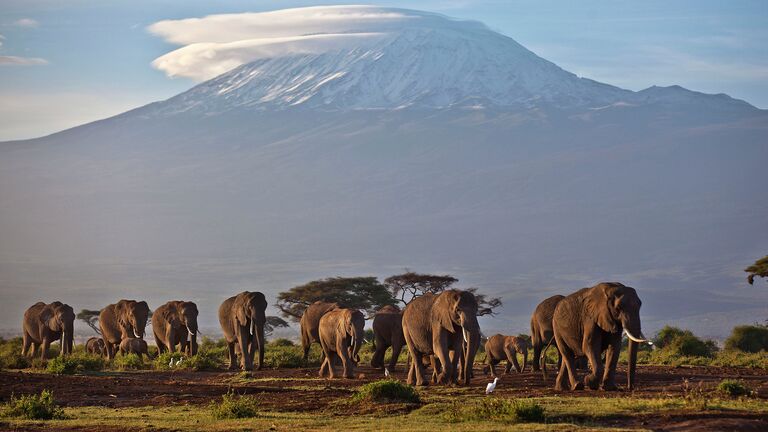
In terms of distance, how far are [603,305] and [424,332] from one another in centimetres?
475

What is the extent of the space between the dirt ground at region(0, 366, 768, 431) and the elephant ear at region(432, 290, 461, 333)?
130 cm

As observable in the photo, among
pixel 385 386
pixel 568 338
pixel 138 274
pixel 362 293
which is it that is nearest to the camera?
pixel 385 386

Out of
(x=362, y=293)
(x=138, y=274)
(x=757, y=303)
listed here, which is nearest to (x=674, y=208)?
(x=757, y=303)

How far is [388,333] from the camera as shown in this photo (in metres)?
32.8

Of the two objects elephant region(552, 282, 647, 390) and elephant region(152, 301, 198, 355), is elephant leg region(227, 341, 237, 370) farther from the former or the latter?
Result: elephant region(552, 282, 647, 390)

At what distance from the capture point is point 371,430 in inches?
723

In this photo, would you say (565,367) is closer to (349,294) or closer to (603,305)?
(603,305)

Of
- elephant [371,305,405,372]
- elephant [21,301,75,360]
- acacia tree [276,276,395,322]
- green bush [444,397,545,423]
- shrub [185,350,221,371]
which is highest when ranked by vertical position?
acacia tree [276,276,395,322]

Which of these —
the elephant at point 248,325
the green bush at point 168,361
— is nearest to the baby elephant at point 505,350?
the elephant at point 248,325

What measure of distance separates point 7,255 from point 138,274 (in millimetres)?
31906

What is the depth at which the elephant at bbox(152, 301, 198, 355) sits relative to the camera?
39.9 meters

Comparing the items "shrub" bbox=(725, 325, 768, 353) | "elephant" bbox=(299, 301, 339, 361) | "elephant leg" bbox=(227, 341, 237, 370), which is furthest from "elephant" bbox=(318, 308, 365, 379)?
"shrub" bbox=(725, 325, 768, 353)

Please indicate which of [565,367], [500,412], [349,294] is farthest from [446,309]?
[349,294]

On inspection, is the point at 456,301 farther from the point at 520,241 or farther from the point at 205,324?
the point at 520,241
